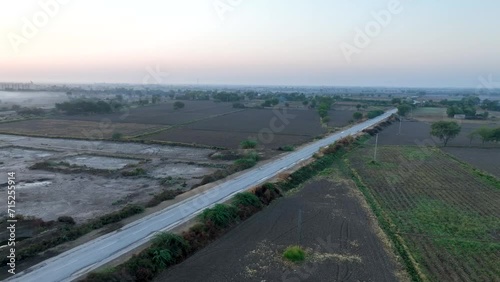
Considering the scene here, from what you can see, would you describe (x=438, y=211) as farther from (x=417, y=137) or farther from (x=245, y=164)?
(x=417, y=137)

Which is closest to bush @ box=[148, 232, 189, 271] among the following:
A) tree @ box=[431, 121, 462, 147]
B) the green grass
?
the green grass

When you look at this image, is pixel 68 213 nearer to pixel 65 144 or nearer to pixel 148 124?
pixel 65 144

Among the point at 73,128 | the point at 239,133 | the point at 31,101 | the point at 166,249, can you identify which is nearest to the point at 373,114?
the point at 239,133

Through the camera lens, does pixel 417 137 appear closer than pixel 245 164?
No

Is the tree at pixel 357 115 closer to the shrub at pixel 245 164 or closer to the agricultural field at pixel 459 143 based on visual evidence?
the agricultural field at pixel 459 143

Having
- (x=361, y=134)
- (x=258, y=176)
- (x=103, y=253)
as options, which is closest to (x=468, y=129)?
(x=361, y=134)
